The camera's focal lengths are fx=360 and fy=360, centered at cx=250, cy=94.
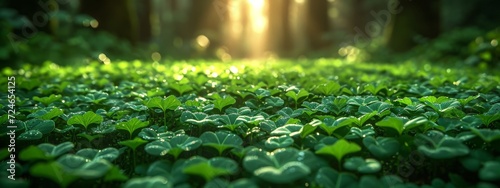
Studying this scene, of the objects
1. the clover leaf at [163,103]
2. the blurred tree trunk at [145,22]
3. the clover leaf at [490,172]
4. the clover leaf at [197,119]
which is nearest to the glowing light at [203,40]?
the blurred tree trunk at [145,22]

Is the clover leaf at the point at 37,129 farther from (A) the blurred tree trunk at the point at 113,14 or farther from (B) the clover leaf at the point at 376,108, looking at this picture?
→ (A) the blurred tree trunk at the point at 113,14

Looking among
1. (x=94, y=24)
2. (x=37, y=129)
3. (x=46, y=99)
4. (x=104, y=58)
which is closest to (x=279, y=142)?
(x=37, y=129)

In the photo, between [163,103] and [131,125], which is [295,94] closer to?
[163,103]

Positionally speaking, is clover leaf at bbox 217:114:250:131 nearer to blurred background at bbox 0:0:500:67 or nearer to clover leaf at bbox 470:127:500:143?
clover leaf at bbox 470:127:500:143

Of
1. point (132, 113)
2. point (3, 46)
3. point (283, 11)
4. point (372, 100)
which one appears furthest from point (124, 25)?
point (283, 11)

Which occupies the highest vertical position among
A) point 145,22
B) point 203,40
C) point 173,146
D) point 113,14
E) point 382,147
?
point 203,40

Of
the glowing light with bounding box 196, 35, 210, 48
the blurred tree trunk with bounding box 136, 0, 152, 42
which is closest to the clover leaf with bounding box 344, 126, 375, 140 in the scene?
the blurred tree trunk with bounding box 136, 0, 152, 42
